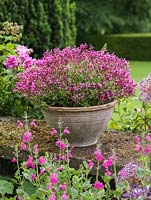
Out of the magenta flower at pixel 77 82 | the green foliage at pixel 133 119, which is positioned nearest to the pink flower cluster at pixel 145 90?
the magenta flower at pixel 77 82

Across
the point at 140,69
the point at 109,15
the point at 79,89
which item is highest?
the point at 79,89

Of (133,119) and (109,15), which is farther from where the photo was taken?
(109,15)

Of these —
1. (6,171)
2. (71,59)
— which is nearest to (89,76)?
(71,59)

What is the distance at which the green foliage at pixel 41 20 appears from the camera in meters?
5.53

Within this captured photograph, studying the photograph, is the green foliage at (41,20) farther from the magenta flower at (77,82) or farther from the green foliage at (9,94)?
the magenta flower at (77,82)

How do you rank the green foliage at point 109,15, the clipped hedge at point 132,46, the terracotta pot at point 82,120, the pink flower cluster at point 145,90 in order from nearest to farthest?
the pink flower cluster at point 145,90 → the terracotta pot at point 82,120 → the clipped hedge at point 132,46 → the green foliage at point 109,15

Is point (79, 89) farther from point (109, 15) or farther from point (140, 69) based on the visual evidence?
point (109, 15)

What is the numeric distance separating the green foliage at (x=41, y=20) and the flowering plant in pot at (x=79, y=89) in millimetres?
2468

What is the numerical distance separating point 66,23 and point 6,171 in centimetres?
359

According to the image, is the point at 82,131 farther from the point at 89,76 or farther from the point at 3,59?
the point at 3,59

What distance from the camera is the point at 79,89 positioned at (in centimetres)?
292

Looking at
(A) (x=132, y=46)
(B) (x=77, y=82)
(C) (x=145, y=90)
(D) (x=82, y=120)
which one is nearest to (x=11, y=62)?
(B) (x=77, y=82)

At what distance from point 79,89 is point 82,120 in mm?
165

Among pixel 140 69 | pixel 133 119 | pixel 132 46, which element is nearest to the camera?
pixel 133 119
